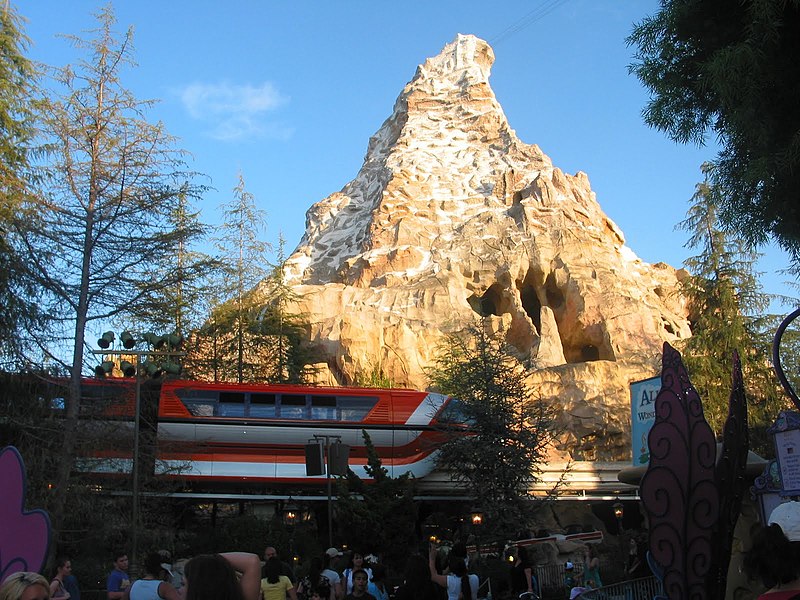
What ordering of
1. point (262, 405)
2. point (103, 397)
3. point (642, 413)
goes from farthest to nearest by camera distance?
1. point (262, 405)
2. point (103, 397)
3. point (642, 413)

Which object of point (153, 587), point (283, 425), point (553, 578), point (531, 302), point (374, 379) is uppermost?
point (531, 302)

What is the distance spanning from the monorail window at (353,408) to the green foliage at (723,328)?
44.8ft

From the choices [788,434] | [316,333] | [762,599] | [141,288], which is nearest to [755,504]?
[788,434]

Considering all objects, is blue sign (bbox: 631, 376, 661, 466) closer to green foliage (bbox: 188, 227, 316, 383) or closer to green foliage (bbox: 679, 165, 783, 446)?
green foliage (bbox: 679, 165, 783, 446)

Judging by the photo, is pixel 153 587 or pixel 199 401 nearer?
pixel 153 587

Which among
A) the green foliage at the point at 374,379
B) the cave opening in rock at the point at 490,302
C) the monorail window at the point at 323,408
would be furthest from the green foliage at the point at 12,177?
the cave opening in rock at the point at 490,302

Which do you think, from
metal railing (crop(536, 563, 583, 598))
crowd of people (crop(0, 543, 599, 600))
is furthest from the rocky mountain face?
crowd of people (crop(0, 543, 599, 600))

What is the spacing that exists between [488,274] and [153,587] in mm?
48709

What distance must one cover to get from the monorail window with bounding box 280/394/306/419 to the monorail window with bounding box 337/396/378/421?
127 cm

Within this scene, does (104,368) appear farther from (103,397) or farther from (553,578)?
(553,578)

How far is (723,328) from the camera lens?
32219 mm

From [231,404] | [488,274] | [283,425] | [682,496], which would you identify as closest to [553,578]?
[283,425]

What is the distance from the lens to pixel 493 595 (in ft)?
50.6

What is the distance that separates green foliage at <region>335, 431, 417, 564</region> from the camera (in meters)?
21.7
